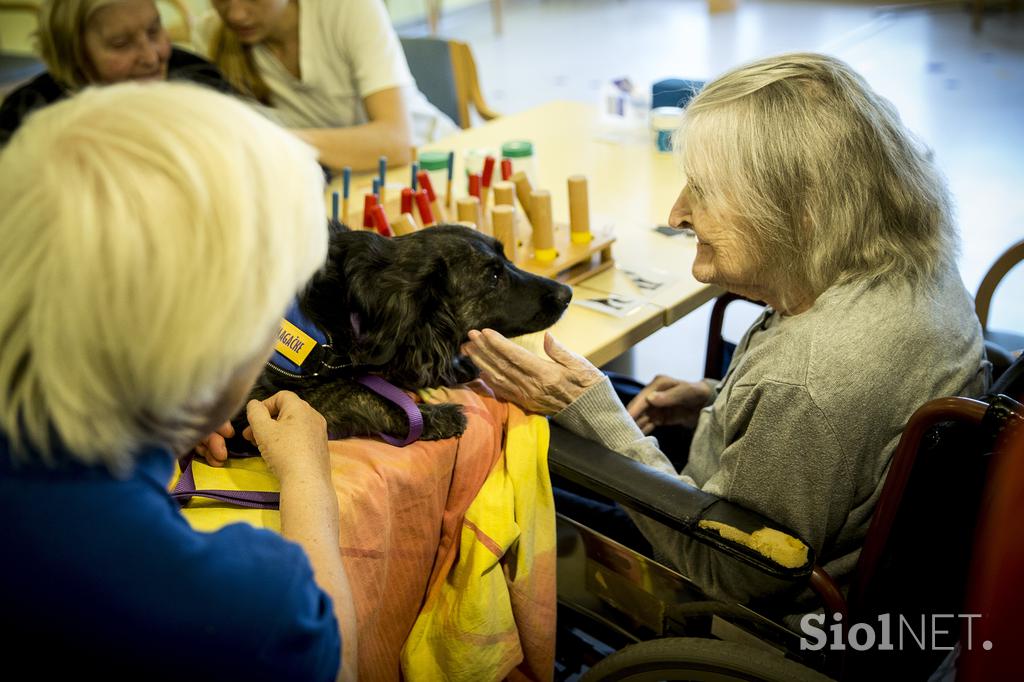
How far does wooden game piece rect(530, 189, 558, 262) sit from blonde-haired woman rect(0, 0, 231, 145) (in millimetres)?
1204

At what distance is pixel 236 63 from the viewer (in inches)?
104

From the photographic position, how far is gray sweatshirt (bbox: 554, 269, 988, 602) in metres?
1.24

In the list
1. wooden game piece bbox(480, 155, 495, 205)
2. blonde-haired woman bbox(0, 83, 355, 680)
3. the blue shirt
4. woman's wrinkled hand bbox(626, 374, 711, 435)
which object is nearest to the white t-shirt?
wooden game piece bbox(480, 155, 495, 205)

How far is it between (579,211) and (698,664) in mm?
958

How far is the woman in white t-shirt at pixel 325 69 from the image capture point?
2.52 m

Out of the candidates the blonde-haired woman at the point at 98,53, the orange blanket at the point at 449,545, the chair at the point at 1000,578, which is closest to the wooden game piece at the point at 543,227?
the orange blanket at the point at 449,545

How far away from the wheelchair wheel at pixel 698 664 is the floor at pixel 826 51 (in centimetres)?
198

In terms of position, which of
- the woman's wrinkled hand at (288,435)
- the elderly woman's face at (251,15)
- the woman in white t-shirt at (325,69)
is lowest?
the woman's wrinkled hand at (288,435)

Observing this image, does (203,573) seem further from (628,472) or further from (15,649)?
(628,472)

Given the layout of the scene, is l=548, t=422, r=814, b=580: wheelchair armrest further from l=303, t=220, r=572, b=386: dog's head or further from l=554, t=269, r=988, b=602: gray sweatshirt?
l=303, t=220, r=572, b=386: dog's head

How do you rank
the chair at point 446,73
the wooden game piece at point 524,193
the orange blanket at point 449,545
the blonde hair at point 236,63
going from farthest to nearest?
the chair at point 446,73, the blonde hair at point 236,63, the wooden game piece at point 524,193, the orange blanket at point 449,545

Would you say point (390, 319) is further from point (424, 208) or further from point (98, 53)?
point (98, 53)

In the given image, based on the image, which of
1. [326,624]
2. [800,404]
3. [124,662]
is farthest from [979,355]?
[124,662]

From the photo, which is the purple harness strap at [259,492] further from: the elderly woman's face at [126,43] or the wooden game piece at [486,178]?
the elderly woman's face at [126,43]
